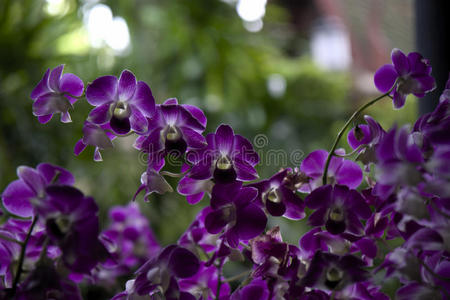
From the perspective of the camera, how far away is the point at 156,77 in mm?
2014

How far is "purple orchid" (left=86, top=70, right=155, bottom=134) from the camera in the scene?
0.32 m

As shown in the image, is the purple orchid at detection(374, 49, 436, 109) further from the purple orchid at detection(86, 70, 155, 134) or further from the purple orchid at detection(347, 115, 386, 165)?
the purple orchid at detection(86, 70, 155, 134)

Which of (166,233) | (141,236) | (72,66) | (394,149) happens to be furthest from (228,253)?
(72,66)

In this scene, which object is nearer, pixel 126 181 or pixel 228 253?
pixel 228 253

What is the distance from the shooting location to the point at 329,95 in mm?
2957

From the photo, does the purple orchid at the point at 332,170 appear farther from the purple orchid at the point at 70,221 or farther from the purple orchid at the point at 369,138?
the purple orchid at the point at 70,221

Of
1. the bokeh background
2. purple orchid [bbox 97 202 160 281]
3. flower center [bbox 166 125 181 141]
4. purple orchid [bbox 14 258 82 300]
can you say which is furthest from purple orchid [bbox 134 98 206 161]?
the bokeh background

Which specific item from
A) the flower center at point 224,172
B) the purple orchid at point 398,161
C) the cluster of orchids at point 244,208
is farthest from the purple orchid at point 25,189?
the purple orchid at point 398,161

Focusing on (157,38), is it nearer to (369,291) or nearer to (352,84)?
(352,84)

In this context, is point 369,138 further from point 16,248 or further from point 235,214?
point 16,248

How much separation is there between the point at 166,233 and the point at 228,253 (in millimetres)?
1330

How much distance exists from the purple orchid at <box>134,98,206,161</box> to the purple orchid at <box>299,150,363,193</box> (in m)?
0.10

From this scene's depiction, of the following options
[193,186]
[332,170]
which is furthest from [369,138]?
[193,186]

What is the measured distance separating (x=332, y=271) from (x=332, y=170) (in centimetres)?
10
